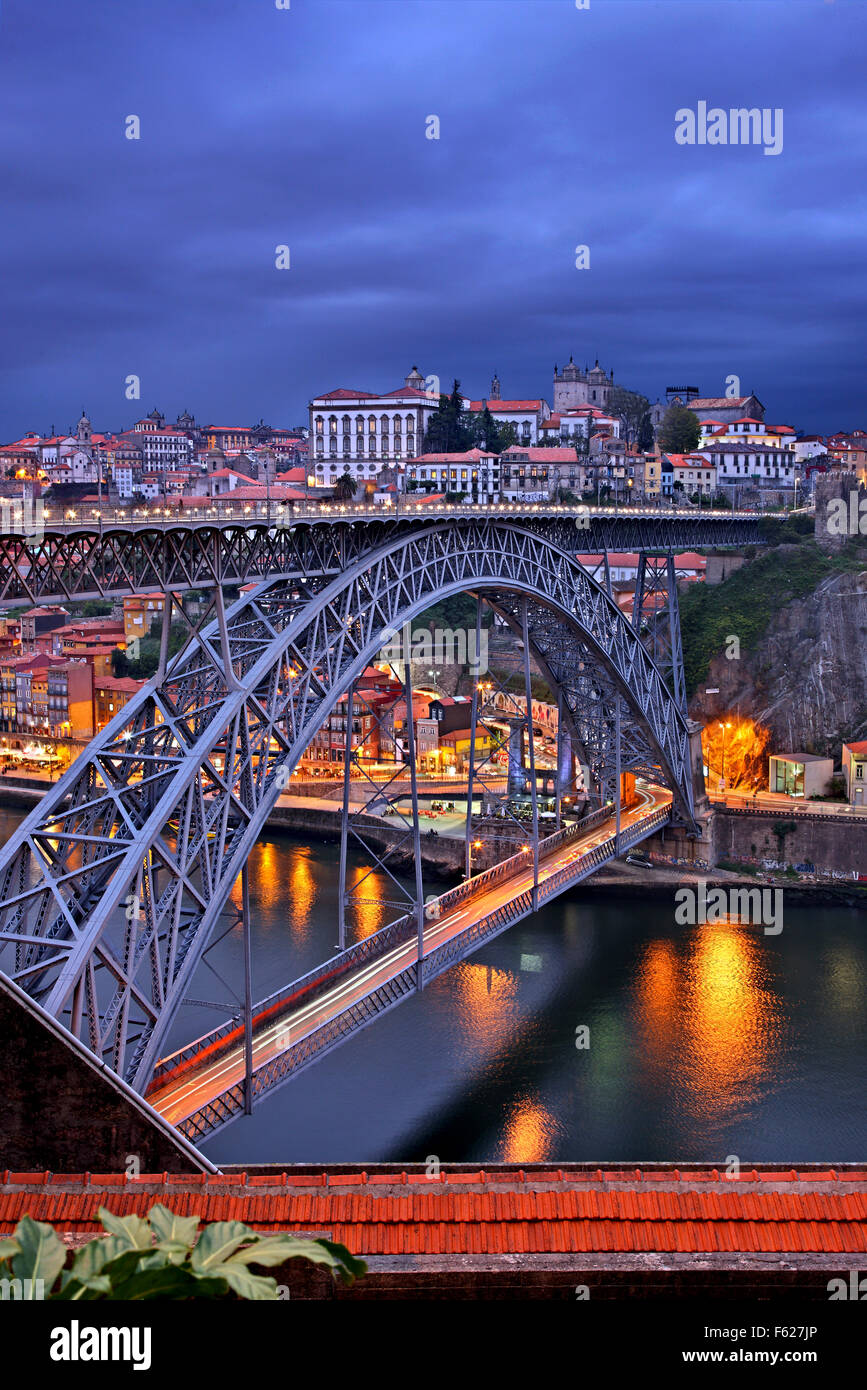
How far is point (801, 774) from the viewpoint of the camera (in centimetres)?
3675

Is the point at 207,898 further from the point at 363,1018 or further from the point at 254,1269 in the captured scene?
the point at 254,1269

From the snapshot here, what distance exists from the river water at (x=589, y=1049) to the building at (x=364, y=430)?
43.7 meters

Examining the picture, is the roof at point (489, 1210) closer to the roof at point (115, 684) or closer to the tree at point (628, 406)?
the roof at point (115, 684)

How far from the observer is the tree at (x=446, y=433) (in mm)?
68438

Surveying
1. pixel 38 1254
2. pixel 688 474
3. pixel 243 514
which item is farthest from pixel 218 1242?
pixel 688 474

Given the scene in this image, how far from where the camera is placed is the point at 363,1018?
17.6 m

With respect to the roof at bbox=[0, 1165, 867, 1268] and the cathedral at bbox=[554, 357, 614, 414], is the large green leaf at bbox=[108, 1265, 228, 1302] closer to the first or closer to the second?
the roof at bbox=[0, 1165, 867, 1268]

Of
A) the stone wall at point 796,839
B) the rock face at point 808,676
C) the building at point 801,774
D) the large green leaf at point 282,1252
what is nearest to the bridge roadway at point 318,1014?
the stone wall at point 796,839

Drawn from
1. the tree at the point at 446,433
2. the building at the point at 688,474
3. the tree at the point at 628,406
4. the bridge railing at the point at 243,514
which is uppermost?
the tree at the point at 628,406

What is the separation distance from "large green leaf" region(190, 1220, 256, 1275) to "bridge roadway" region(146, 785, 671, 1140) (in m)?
11.2

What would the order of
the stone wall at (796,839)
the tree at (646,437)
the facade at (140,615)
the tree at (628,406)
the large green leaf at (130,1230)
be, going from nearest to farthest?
the large green leaf at (130,1230) < the stone wall at (796,839) < the facade at (140,615) < the tree at (646,437) < the tree at (628,406)

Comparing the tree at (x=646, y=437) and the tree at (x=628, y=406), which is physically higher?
the tree at (x=628, y=406)

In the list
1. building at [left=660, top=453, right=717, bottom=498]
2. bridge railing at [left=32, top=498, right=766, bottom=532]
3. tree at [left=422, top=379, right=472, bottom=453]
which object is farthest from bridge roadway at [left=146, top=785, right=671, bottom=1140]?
tree at [left=422, top=379, right=472, bottom=453]

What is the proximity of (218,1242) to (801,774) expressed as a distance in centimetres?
3514
